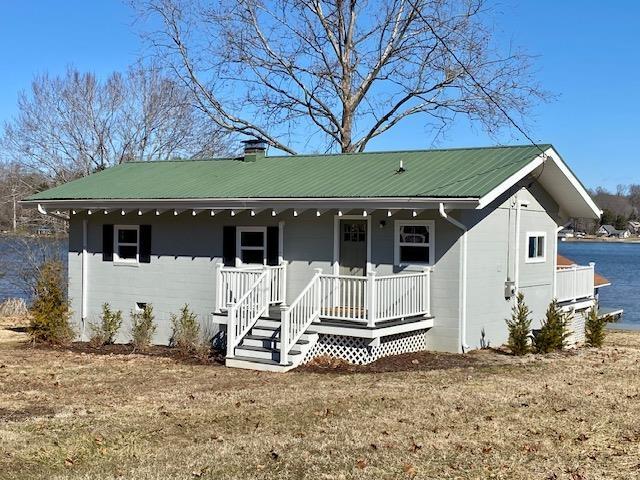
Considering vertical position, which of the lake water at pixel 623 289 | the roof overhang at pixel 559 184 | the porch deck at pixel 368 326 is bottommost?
the lake water at pixel 623 289

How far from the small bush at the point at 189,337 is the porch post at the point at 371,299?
4014 mm

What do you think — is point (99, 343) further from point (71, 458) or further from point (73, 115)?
point (73, 115)

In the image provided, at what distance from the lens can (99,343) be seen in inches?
693

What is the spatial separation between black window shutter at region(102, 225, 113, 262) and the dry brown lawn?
491cm

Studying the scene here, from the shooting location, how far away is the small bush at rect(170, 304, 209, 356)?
15.9 meters

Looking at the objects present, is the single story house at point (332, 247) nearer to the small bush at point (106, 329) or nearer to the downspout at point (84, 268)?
the downspout at point (84, 268)

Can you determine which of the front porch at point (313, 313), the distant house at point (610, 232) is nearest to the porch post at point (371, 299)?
the front porch at point (313, 313)

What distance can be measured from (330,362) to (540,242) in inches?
278

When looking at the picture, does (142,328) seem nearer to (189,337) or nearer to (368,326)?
(189,337)

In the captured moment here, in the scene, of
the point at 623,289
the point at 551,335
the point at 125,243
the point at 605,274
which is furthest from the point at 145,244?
the point at 605,274

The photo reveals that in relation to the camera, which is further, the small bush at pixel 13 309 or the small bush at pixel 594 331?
the small bush at pixel 13 309

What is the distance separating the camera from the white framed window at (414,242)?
1505 centimetres

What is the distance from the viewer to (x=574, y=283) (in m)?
19.5

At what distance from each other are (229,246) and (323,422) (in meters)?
8.25
